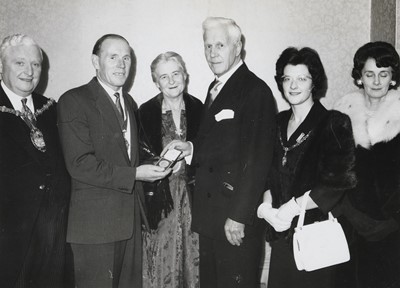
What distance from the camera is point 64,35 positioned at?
12.3ft

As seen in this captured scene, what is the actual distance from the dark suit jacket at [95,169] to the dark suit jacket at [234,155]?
448 mm

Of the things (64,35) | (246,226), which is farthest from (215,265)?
(64,35)

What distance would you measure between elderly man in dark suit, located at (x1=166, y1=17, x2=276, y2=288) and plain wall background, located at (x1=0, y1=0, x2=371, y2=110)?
4.24 feet

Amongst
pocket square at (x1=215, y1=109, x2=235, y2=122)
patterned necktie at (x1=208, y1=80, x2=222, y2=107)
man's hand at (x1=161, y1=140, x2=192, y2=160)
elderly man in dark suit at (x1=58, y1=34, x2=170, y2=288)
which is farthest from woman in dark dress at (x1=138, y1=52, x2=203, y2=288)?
pocket square at (x1=215, y1=109, x2=235, y2=122)

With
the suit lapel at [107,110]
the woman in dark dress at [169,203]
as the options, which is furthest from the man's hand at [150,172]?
the woman in dark dress at [169,203]

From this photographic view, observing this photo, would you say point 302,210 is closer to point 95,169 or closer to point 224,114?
point 224,114

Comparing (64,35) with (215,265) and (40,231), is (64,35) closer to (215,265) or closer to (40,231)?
(40,231)

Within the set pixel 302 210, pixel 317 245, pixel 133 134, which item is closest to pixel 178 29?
pixel 133 134

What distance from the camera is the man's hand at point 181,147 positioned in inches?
102

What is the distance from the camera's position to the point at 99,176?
7.80 ft

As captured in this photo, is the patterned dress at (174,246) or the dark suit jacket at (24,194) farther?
the patterned dress at (174,246)

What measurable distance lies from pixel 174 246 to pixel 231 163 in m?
0.76

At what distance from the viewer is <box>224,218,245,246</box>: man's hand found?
2285 millimetres

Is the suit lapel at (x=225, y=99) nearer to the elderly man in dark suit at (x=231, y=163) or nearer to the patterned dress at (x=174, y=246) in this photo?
the elderly man in dark suit at (x=231, y=163)
